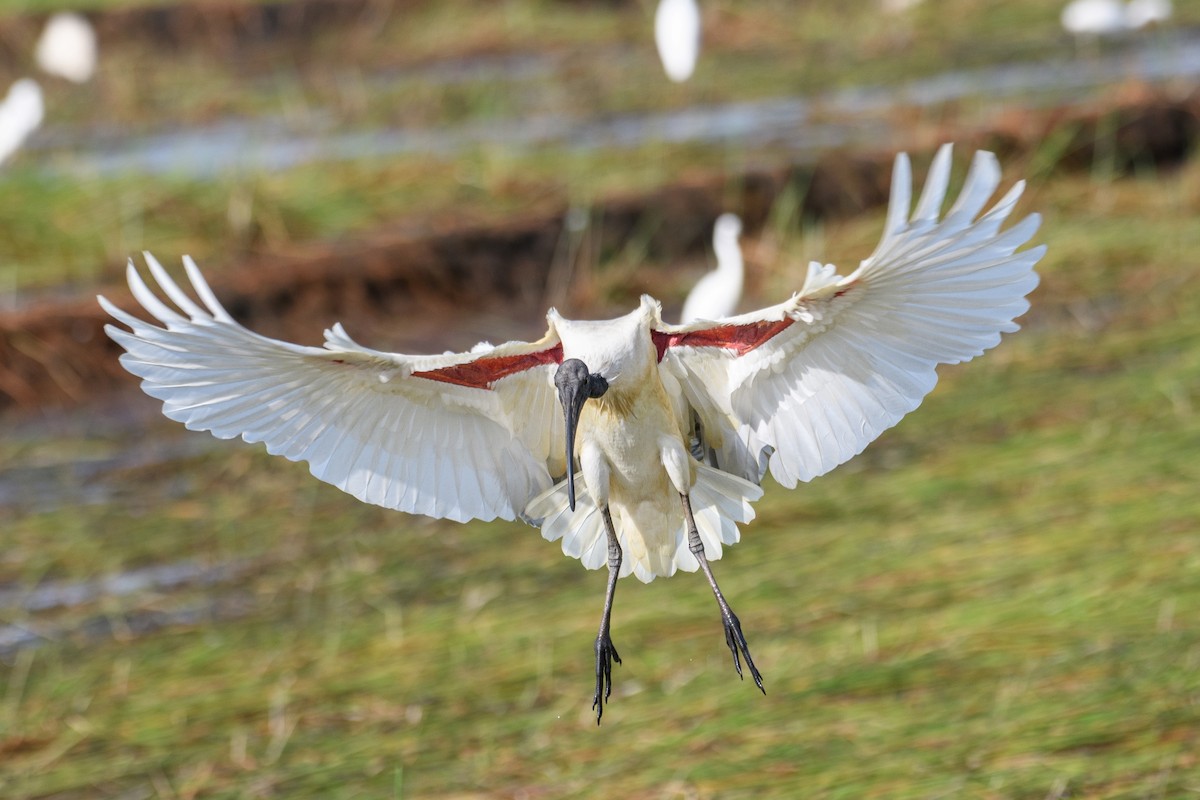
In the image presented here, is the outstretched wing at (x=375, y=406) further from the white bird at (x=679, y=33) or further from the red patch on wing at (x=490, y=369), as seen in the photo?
the white bird at (x=679, y=33)

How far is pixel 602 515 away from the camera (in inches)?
107

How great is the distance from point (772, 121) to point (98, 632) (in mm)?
6899

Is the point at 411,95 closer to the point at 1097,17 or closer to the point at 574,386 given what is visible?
the point at 1097,17

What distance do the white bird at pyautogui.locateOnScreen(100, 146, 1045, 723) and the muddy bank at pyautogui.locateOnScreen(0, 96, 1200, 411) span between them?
4.79 meters

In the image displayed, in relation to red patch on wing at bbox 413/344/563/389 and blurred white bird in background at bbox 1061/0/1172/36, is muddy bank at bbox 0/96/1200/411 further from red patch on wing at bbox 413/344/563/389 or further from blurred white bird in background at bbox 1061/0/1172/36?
red patch on wing at bbox 413/344/563/389

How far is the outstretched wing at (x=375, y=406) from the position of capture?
2.53 meters

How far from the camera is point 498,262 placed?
8656 millimetres

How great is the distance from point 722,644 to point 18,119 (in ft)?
20.9

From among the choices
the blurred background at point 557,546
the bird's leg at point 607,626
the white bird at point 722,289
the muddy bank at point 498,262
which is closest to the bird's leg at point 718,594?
the bird's leg at point 607,626

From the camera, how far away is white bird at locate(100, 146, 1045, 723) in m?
2.46

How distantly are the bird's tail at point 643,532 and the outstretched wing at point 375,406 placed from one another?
0.06m

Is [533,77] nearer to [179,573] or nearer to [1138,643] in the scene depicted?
[179,573]

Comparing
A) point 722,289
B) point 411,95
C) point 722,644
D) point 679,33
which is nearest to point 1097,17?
point 679,33

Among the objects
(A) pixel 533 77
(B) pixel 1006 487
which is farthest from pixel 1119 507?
(A) pixel 533 77
